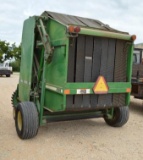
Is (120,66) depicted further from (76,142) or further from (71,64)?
(76,142)

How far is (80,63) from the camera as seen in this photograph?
4.24 m

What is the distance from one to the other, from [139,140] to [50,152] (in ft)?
6.14

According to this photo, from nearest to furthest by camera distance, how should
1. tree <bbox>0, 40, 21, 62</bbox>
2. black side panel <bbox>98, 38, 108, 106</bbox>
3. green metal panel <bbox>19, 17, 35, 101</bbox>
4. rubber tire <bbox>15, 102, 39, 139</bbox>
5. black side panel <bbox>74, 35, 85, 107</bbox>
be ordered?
black side panel <bbox>74, 35, 85, 107</bbox>, rubber tire <bbox>15, 102, 39, 139</bbox>, black side panel <bbox>98, 38, 108, 106</bbox>, green metal panel <bbox>19, 17, 35, 101</bbox>, tree <bbox>0, 40, 21, 62</bbox>

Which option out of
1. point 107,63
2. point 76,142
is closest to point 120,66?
point 107,63

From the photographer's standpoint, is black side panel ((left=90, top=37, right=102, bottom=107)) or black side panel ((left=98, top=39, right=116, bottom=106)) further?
black side panel ((left=98, top=39, right=116, bottom=106))

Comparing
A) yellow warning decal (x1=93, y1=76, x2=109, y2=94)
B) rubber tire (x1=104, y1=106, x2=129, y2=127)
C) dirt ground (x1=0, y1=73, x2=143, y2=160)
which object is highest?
yellow warning decal (x1=93, y1=76, x2=109, y2=94)

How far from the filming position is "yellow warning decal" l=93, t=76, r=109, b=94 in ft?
14.2

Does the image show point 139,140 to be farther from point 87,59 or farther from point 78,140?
point 87,59

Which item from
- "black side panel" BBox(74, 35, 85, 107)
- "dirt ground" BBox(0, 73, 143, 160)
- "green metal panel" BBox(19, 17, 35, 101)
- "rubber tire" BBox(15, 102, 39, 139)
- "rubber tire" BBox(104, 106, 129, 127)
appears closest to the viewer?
"dirt ground" BBox(0, 73, 143, 160)

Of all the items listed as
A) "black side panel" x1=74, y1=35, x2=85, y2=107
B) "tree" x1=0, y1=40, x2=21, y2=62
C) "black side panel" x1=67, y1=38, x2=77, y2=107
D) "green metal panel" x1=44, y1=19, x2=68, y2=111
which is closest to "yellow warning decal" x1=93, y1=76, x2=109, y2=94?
"black side panel" x1=74, y1=35, x2=85, y2=107

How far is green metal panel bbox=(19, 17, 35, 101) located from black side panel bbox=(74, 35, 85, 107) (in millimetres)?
1113

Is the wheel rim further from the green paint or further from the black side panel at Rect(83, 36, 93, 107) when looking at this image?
the black side panel at Rect(83, 36, 93, 107)

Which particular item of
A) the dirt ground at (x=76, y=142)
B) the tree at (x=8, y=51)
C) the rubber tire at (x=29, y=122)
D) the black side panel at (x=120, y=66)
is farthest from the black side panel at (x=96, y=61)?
the tree at (x=8, y=51)

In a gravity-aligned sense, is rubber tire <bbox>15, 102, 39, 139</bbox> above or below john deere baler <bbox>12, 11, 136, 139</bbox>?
below
